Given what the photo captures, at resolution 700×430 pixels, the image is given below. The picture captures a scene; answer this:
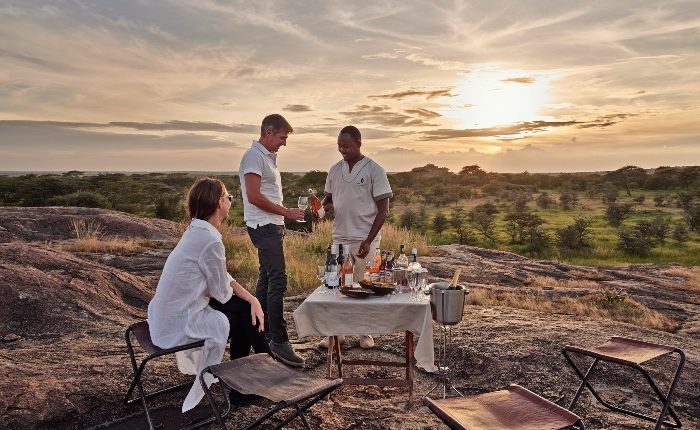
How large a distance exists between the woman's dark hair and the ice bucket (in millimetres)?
1562

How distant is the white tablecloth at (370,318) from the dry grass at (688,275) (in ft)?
29.5

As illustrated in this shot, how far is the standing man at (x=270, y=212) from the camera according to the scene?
475 centimetres

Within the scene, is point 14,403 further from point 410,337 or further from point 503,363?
point 503,363

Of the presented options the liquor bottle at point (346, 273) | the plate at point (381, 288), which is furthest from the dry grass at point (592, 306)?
the plate at point (381, 288)

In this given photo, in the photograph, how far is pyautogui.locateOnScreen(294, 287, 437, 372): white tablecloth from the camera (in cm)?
408

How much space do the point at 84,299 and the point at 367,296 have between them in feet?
13.6

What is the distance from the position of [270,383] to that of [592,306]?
6.33m

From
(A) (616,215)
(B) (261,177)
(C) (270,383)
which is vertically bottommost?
(A) (616,215)

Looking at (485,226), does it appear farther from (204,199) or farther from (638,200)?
(204,199)

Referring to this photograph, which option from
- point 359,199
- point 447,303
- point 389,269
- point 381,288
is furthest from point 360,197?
point 447,303

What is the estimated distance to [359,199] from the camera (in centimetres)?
518

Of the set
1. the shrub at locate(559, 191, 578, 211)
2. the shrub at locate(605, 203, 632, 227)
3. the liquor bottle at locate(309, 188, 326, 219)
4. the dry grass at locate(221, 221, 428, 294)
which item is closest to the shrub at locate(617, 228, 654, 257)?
the shrub at locate(605, 203, 632, 227)

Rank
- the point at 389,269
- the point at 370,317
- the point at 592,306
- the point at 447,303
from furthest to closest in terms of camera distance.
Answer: the point at 592,306, the point at 389,269, the point at 370,317, the point at 447,303

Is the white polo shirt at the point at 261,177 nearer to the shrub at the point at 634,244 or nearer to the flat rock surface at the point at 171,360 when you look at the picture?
the flat rock surface at the point at 171,360
